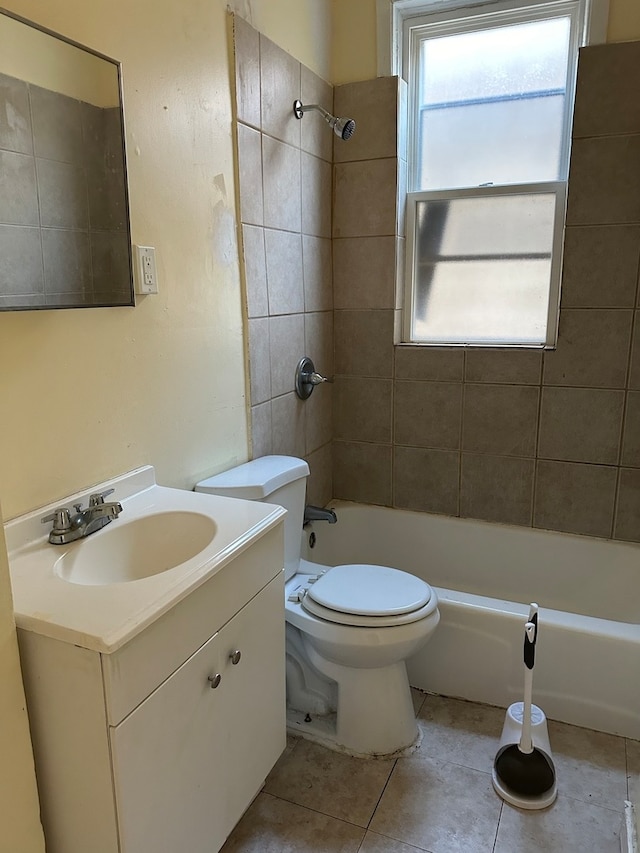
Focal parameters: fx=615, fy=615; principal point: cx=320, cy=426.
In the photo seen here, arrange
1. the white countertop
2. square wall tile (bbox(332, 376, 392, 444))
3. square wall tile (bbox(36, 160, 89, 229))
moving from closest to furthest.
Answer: the white countertop, square wall tile (bbox(36, 160, 89, 229)), square wall tile (bbox(332, 376, 392, 444))

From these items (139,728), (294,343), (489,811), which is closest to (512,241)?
(294,343)

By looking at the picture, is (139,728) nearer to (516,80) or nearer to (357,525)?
(357,525)

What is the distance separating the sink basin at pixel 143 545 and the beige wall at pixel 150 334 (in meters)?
0.14

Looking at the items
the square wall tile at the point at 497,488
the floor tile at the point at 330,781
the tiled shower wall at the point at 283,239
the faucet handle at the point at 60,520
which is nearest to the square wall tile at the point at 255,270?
the tiled shower wall at the point at 283,239

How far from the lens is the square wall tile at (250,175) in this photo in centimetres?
184

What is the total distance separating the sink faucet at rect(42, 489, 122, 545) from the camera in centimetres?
124

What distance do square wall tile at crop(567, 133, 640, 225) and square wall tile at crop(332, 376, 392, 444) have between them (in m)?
0.96

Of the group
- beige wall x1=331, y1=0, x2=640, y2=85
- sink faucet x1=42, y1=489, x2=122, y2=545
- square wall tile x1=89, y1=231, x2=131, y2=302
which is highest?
beige wall x1=331, y1=0, x2=640, y2=85

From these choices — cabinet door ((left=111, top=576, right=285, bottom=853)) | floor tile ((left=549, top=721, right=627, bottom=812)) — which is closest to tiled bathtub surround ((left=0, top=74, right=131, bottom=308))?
cabinet door ((left=111, top=576, right=285, bottom=853))

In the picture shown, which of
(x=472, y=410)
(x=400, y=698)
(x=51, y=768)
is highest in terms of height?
(x=472, y=410)

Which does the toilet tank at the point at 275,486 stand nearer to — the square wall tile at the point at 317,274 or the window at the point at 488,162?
the square wall tile at the point at 317,274

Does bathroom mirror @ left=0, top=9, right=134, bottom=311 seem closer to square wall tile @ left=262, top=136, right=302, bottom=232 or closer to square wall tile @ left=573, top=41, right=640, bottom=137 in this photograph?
square wall tile @ left=262, top=136, right=302, bottom=232

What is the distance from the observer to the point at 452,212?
2445mm

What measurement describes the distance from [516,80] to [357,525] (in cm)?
184
